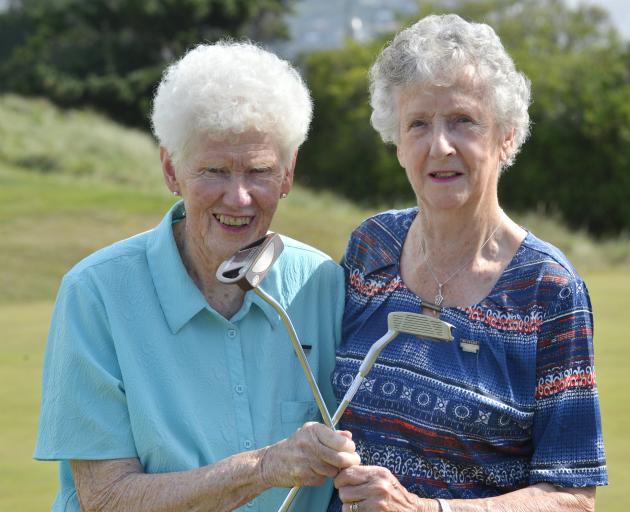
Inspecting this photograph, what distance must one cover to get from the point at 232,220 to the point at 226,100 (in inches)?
12.6

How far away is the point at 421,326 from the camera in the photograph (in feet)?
7.99

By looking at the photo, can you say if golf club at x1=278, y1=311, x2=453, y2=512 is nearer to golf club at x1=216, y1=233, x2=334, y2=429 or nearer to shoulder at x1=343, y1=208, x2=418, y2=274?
golf club at x1=216, y1=233, x2=334, y2=429

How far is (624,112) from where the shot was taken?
2103 cm

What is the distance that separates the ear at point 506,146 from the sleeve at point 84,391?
3.77ft

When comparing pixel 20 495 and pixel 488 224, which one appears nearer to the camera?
pixel 488 224

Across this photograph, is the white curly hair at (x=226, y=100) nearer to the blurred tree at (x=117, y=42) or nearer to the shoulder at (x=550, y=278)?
the shoulder at (x=550, y=278)

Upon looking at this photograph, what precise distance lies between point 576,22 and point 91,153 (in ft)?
44.8

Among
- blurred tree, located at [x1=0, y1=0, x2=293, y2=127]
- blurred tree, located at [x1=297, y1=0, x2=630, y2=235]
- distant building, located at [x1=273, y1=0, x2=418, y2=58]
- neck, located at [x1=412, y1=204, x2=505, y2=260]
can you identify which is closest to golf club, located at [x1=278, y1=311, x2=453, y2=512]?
neck, located at [x1=412, y1=204, x2=505, y2=260]

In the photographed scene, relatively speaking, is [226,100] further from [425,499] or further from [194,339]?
[425,499]

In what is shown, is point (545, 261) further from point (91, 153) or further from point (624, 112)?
point (91, 153)

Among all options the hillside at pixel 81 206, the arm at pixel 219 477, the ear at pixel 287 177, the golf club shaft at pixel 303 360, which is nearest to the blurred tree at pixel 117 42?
the hillside at pixel 81 206

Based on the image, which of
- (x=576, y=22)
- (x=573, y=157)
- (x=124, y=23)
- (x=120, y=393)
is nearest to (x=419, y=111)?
(x=120, y=393)

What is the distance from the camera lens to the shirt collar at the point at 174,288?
2.79 meters

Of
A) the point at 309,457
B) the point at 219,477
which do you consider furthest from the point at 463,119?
the point at 219,477
